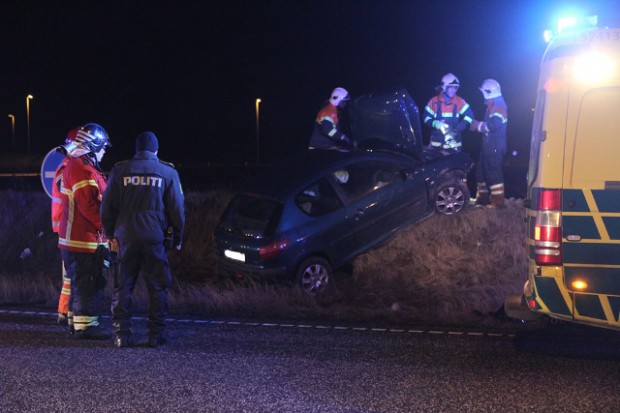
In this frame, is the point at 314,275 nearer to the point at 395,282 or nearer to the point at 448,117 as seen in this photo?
the point at 395,282

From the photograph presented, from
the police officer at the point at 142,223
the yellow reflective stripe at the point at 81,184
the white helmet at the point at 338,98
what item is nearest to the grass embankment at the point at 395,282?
the police officer at the point at 142,223

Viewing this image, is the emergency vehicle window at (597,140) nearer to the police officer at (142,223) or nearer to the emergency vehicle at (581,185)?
the emergency vehicle at (581,185)

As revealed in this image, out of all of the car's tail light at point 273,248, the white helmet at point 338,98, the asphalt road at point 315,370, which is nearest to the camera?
the asphalt road at point 315,370

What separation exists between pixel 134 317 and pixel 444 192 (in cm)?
489

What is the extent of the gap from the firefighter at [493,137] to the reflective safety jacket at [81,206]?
6.56 meters

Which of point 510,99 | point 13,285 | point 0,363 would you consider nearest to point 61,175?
point 0,363

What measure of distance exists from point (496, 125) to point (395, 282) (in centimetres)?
352

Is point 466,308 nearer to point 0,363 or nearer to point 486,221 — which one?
point 486,221

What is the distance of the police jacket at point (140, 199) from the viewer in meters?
7.17

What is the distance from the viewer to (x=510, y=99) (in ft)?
168

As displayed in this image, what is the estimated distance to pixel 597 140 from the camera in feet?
20.1

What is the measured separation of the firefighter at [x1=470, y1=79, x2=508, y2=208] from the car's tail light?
4.02m

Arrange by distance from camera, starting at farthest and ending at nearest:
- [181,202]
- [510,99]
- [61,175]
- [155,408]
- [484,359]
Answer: [510,99]
[61,175]
[181,202]
[484,359]
[155,408]

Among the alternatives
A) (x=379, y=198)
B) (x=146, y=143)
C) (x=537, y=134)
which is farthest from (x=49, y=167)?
(x=537, y=134)
